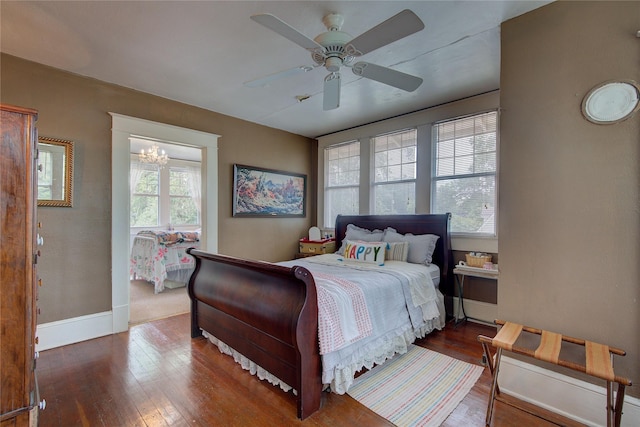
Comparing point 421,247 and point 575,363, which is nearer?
point 575,363

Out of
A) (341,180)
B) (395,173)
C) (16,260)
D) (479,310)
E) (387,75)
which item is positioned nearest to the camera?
(16,260)

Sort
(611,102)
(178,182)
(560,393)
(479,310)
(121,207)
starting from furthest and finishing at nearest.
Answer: (178,182) < (479,310) < (121,207) < (560,393) < (611,102)

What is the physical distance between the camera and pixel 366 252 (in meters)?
3.39

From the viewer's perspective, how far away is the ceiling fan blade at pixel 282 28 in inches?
59.4

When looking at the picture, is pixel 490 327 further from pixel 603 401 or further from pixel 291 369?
pixel 291 369

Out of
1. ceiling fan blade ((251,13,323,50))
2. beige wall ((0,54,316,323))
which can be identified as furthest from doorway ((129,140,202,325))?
ceiling fan blade ((251,13,323,50))

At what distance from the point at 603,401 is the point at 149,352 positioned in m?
3.40

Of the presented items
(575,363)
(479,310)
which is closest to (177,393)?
(575,363)

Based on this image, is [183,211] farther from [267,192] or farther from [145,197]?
[267,192]

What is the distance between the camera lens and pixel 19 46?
2.46 m

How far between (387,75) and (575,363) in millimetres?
2132

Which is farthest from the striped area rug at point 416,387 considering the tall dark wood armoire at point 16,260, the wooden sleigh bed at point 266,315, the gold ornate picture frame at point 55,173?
the gold ornate picture frame at point 55,173

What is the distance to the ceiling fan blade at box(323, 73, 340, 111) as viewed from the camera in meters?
2.17

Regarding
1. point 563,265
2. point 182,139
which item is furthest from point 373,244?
point 182,139
